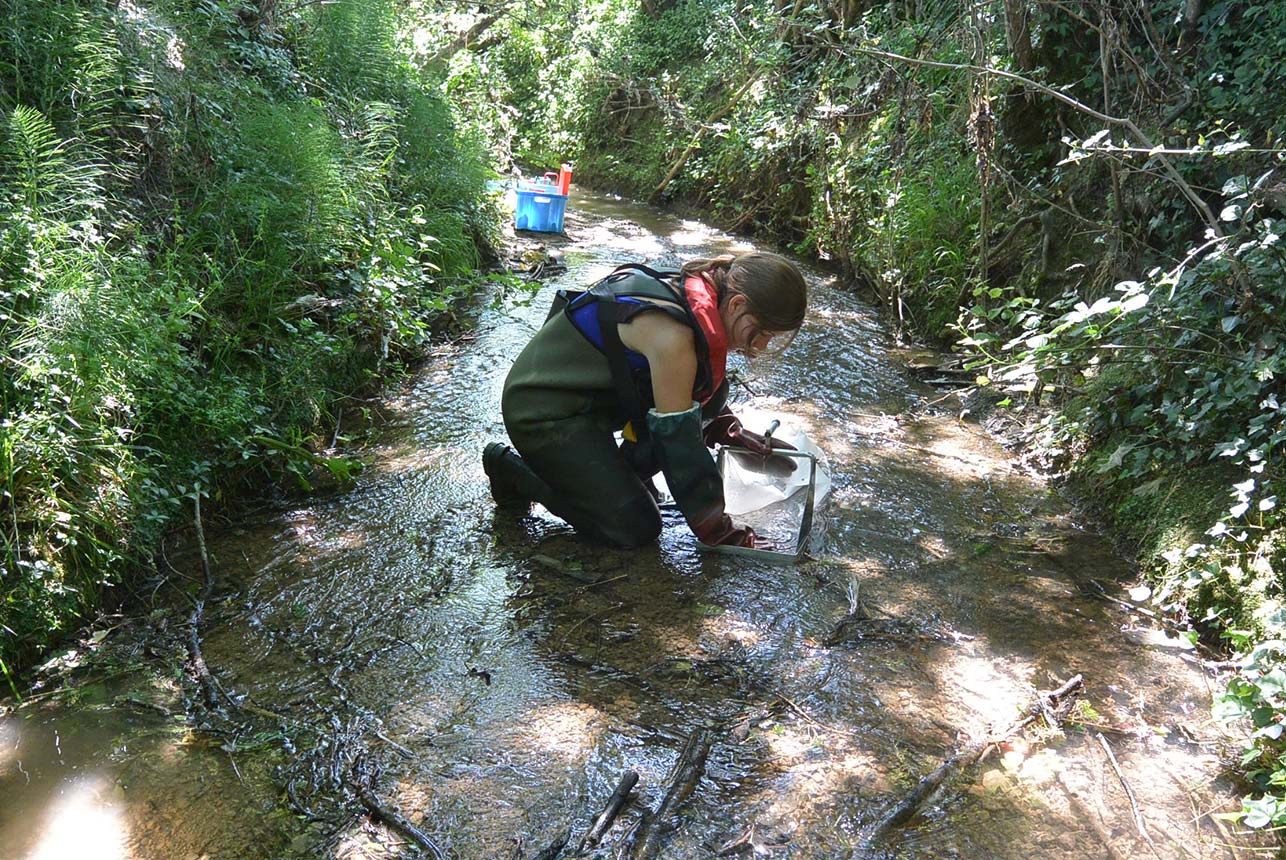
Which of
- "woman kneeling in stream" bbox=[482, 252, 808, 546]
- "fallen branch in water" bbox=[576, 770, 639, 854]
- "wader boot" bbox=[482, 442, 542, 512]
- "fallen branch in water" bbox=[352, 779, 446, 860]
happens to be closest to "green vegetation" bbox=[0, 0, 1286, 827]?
"wader boot" bbox=[482, 442, 542, 512]

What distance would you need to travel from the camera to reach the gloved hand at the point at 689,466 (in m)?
Result: 3.28

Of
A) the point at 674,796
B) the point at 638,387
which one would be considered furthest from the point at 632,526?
the point at 674,796

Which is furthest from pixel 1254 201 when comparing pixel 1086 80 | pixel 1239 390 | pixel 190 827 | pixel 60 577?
pixel 60 577

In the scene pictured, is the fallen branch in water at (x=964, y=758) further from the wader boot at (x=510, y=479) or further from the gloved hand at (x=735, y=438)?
the wader boot at (x=510, y=479)

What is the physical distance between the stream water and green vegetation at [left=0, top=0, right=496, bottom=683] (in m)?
0.30

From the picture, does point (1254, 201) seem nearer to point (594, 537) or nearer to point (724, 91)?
point (594, 537)

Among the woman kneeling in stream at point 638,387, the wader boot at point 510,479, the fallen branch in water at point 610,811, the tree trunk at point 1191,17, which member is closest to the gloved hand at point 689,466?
the woman kneeling in stream at point 638,387

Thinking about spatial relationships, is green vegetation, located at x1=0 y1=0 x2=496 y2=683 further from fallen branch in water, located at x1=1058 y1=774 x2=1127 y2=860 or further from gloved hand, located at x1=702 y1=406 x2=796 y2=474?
fallen branch in water, located at x1=1058 y1=774 x2=1127 y2=860

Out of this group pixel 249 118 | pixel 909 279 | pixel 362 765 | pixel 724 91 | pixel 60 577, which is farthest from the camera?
pixel 724 91

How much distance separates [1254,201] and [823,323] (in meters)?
3.34

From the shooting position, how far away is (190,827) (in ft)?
7.38

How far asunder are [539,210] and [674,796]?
723 cm

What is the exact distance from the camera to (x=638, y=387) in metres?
3.47

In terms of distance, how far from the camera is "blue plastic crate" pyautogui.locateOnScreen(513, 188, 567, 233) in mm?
8719
